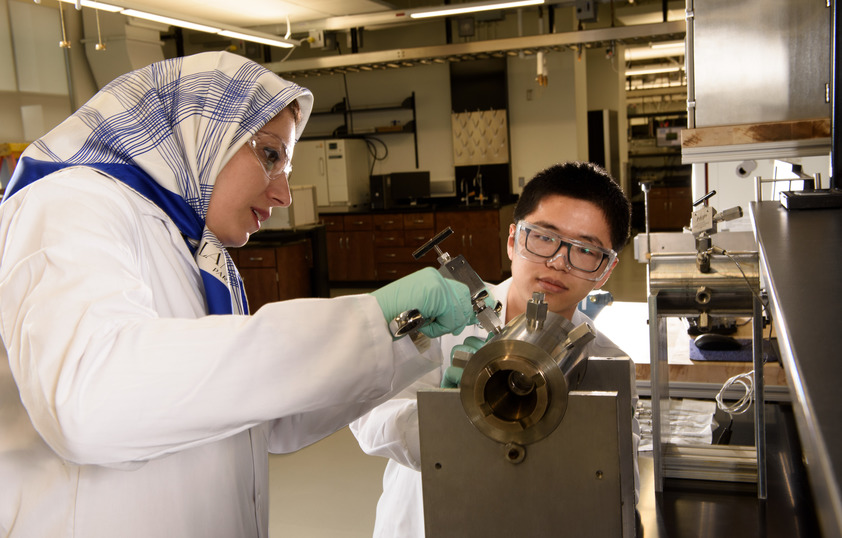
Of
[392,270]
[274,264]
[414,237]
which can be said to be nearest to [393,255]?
[392,270]

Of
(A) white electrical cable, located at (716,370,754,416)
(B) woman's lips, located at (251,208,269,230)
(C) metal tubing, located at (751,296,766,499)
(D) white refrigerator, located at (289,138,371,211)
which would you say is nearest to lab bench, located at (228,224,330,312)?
(D) white refrigerator, located at (289,138,371,211)

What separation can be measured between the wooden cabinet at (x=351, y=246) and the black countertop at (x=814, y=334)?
738 cm

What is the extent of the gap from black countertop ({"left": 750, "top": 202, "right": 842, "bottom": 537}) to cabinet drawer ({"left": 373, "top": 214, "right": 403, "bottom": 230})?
717cm

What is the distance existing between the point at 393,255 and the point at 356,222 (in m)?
0.61

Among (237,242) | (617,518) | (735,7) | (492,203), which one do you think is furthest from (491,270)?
(617,518)

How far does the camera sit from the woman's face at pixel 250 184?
126 cm

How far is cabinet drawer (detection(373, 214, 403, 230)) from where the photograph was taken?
820 cm

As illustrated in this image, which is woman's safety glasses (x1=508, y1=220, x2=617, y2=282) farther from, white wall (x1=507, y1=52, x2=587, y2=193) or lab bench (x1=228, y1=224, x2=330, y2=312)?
white wall (x1=507, y1=52, x2=587, y2=193)

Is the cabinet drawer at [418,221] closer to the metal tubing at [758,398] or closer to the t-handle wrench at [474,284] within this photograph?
the metal tubing at [758,398]

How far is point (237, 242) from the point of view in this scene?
1.33 m

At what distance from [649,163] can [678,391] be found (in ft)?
43.8

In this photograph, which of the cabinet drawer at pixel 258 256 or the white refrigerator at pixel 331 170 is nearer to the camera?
the cabinet drawer at pixel 258 256

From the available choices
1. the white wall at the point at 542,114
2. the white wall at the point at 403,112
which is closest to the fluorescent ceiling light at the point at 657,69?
the white wall at the point at 542,114

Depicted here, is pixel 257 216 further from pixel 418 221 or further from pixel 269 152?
pixel 418 221
